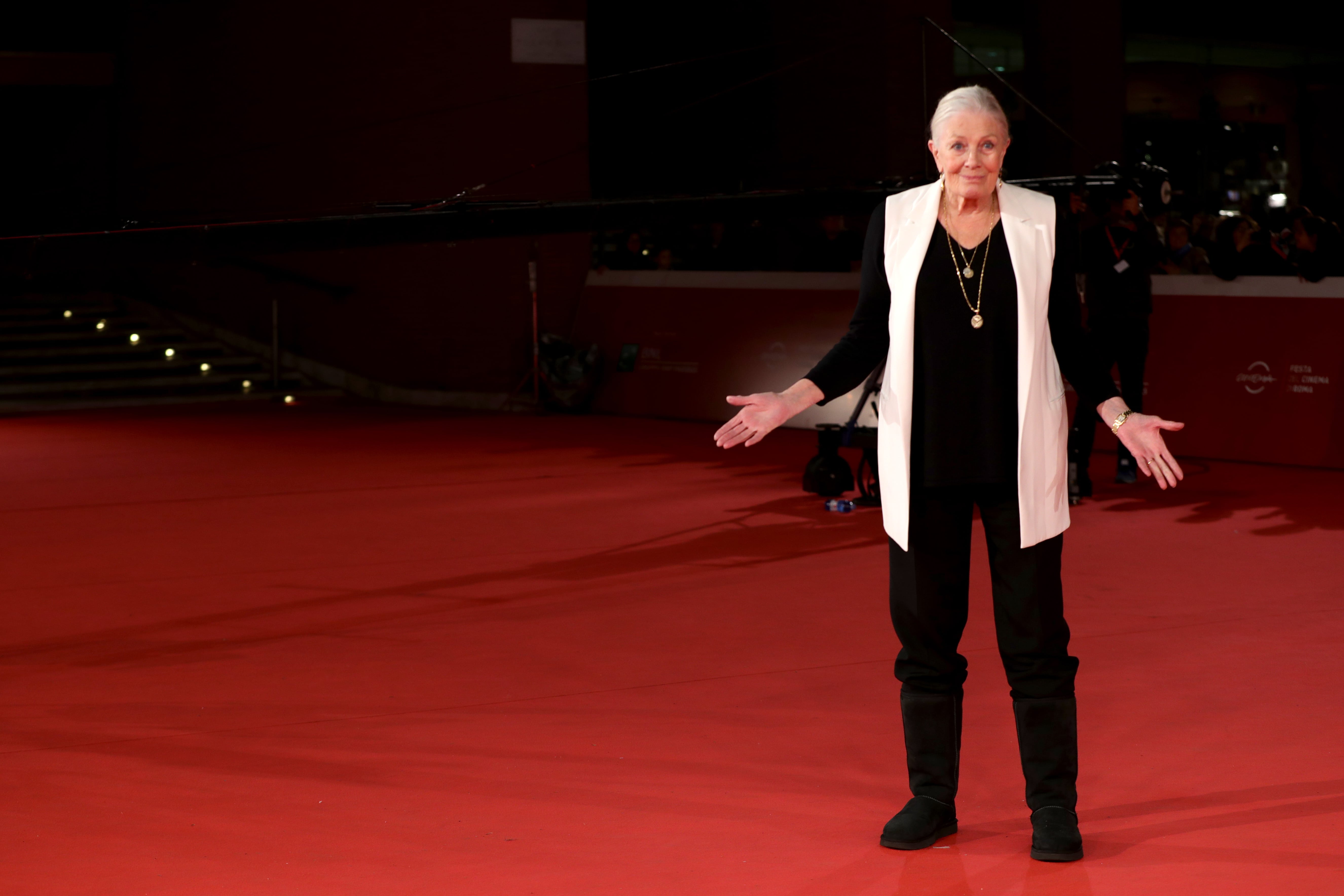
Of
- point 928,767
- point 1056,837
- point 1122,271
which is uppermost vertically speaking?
point 1122,271

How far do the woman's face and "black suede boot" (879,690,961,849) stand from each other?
1149 millimetres

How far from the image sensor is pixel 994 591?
10.8 feet

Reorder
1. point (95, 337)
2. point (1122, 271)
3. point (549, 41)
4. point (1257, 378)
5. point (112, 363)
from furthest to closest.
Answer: point (95, 337)
point (112, 363)
point (549, 41)
point (1257, 378)
point (1122, 271)

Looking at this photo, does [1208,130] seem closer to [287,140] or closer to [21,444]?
[287,140]

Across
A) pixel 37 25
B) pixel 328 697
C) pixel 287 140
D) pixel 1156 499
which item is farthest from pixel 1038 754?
pixel 37 25

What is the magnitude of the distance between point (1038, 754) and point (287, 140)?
14.6 meters

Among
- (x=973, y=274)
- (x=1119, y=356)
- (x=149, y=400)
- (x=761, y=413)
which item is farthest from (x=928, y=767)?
(x=149, y=400)

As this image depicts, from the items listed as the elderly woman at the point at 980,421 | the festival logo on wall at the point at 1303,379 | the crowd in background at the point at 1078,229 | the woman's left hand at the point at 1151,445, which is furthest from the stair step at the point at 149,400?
the woman's left hand at the point at 1151,445

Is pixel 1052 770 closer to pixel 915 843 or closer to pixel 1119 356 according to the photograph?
pixel 915 843

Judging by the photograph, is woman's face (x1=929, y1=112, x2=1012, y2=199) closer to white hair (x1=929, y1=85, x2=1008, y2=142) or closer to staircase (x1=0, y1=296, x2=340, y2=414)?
white hair (x1=929, y1=85, x2=1008, y2=142)

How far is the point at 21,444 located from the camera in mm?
12648

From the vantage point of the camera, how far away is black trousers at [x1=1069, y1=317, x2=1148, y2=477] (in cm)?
880

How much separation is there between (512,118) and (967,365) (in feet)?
40.2

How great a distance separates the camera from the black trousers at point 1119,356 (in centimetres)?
880
